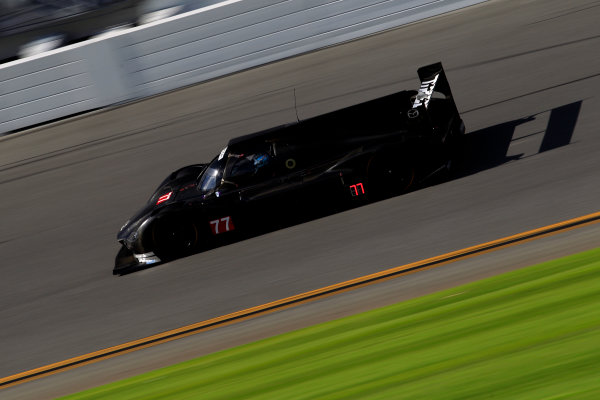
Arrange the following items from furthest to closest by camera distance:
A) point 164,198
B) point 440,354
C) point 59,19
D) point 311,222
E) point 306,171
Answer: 1. point 59,19
2. point 164,198
3. point 311,222
4. point 306,171
5. point 440,354

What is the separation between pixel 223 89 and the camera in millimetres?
15297

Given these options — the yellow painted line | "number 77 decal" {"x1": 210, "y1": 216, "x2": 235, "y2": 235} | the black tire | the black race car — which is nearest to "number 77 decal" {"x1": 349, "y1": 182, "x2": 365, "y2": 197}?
the black race car

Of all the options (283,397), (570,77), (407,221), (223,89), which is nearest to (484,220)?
(407,221)

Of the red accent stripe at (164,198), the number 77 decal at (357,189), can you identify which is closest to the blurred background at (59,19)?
the red accent stripe at (164,198)

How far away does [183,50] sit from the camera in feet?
51.9

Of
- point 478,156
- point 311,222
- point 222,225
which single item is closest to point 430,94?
point 478,156

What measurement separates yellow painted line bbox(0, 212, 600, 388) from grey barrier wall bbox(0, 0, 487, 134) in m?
9.08

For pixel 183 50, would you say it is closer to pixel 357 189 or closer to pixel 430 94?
pixel 430 94

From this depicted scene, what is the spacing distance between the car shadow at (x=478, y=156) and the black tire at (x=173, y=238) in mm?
129

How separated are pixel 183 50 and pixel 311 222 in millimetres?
7849

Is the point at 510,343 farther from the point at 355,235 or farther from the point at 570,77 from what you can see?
the point at 570,77

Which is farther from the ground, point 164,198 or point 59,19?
point 59,19

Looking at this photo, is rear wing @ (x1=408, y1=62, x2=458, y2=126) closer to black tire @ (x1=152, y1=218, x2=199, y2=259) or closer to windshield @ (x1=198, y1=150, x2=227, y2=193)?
windshield @ (x1=198, y1=150, x2=227, y2=193)

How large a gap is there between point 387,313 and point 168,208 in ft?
11.3
